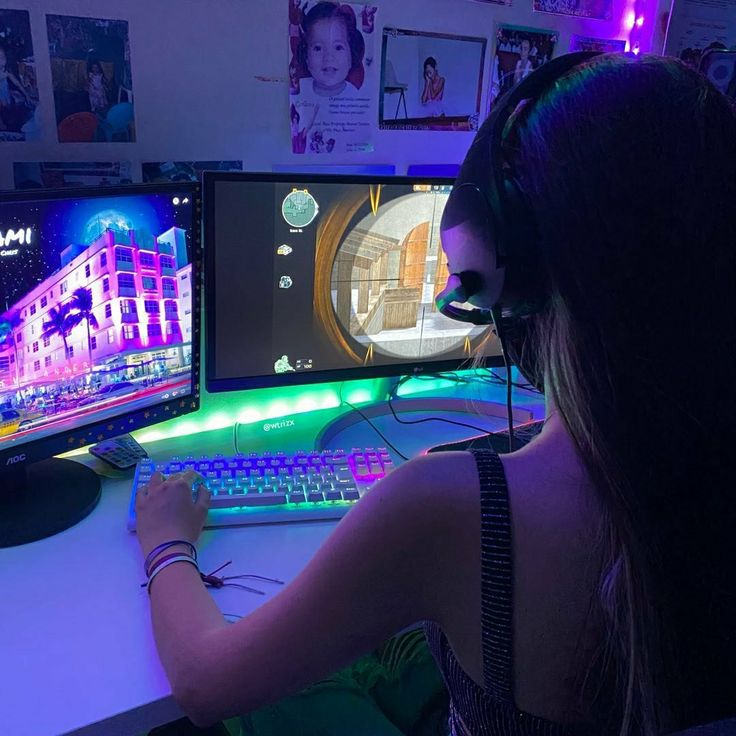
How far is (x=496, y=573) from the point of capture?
593mm

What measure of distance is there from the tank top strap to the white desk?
12.4 inches

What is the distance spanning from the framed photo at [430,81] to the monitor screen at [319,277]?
0.22 meters

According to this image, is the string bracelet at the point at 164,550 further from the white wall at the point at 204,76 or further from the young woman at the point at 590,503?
the white wall at the point at 204,76

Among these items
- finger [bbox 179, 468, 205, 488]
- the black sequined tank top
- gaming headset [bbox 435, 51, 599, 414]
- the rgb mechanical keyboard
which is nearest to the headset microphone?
gaming headset [bbox 435, 51, 599, 414]

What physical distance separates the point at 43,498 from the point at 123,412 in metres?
0.16

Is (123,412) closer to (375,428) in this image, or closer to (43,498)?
(43,498)

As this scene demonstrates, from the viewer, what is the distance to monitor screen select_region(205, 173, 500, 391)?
42.0 inches

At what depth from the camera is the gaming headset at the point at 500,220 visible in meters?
0.61

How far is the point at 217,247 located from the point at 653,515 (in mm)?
732

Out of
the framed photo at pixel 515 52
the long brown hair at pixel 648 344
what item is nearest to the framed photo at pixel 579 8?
the framed photo at pixel 515 52

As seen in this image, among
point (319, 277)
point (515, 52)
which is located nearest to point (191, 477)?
point (319, 277)

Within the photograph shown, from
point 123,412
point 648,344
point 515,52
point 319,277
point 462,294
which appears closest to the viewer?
point 648,344

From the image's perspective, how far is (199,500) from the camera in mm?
945

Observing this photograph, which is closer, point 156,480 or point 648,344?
point 648,344
